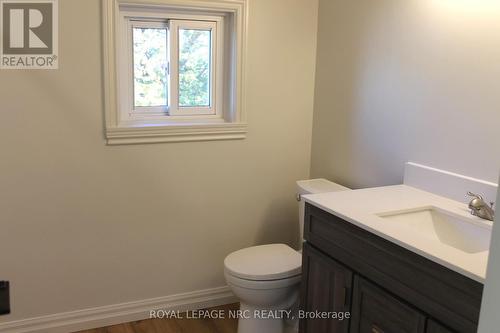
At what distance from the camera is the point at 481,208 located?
177 cm

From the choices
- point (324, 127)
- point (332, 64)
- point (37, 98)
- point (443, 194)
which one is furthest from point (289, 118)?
point (37, 98)

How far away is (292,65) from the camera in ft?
9.30

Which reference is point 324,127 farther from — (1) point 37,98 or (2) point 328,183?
(1) point 37,98

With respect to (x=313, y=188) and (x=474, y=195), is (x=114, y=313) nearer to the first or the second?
(x=313, y=188)

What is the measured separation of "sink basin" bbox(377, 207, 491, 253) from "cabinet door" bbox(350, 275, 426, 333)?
259 mm

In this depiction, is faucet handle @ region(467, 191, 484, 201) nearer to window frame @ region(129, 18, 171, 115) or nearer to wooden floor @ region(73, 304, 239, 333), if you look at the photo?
wooden floor @ region(73, 304, 239, 333)

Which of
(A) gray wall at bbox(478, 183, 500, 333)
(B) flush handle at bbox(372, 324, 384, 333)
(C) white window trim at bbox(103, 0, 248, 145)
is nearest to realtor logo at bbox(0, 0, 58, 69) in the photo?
(C) white window trim at bbox(103, 0, 248, 145)

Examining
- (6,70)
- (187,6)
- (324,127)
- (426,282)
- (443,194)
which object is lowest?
(426,282)

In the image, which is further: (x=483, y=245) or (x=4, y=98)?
A: (x=4, y=98)

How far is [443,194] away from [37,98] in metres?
1.91

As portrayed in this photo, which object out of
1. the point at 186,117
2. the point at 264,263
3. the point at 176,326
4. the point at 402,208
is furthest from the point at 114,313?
the point at 402,208

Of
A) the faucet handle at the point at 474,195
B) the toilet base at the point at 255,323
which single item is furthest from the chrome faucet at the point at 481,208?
the toilet base at the point at 255,323

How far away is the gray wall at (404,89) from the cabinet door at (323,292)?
2.03ft

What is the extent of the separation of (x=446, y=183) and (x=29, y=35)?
2.02m
